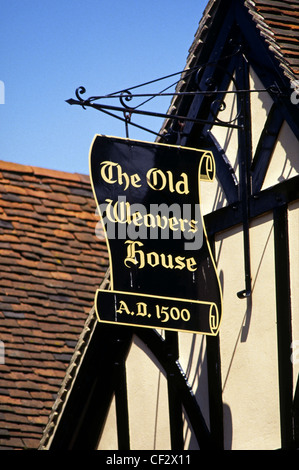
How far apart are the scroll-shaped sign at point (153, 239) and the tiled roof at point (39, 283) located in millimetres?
3068

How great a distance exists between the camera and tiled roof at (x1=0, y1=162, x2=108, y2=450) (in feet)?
32.5

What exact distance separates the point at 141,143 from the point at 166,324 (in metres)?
1.33

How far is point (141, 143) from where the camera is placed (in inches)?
287

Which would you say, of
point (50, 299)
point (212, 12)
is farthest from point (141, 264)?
point (50, 299)

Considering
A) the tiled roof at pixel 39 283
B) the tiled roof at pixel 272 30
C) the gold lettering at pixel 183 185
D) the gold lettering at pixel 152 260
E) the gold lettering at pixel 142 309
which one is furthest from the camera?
the tiled roof at pixel 39 283

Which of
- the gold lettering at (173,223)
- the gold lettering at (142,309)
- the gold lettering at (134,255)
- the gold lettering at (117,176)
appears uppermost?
the gold lettering at (117,176)

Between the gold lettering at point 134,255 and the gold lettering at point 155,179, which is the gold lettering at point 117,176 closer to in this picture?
the gold lettering at point 155,179

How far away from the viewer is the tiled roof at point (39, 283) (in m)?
9.90

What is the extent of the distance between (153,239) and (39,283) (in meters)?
4.19

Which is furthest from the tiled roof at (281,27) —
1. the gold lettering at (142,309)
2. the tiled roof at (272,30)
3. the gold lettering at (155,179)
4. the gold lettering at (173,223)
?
the gold lettering at (142,309)

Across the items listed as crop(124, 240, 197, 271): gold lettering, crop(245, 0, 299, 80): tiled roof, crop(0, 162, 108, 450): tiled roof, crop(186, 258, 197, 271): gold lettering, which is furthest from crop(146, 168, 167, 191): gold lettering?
crop(0, 162, 108, 450): tiled roof

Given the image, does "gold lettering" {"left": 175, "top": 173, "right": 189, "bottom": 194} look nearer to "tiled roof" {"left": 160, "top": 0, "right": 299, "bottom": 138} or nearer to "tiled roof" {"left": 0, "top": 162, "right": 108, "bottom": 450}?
"tiled roof" {"left": 160, "top": 0, "right": 299, "bottom": 138}

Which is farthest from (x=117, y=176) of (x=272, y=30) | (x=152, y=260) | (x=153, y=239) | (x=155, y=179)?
(x=272, y=30)
